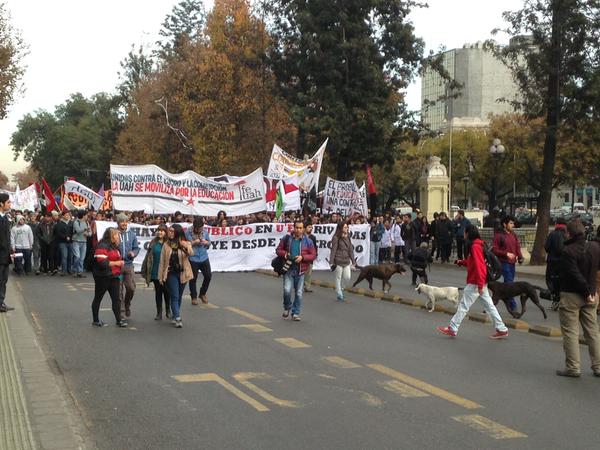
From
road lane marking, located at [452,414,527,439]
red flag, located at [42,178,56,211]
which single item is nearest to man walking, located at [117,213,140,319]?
road lane marking, located at [452,414,527,439]

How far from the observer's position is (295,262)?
13.6 m

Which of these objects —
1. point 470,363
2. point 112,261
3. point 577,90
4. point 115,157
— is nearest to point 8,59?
point 577,90

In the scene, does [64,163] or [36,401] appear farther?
[64,163]

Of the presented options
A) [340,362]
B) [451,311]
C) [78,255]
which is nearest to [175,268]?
[340,362]

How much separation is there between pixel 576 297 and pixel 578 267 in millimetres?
338

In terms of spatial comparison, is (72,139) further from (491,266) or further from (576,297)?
(576,297)

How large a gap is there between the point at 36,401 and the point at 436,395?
12.5ft

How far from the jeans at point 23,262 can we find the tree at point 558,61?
1536cm

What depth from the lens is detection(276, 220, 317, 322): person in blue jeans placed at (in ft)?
44.7

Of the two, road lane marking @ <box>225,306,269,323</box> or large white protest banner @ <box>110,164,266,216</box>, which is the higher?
large white protest banner @ <box>110,164,266,216</box>

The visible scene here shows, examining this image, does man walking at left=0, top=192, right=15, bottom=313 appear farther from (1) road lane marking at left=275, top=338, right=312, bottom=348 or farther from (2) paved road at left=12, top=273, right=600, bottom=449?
(1) road lane marking at left=275, top=338, right=312, bottom=348

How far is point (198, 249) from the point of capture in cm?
1562

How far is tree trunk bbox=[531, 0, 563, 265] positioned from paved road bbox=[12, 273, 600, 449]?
13922 mm

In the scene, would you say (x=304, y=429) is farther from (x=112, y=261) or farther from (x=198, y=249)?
(x=198, y=249)
